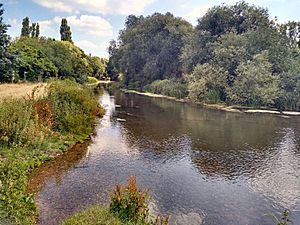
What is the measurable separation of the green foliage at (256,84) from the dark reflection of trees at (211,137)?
5568 mm

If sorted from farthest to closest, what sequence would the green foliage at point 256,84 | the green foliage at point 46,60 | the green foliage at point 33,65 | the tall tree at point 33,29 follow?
the tall tree at point 33,29 → the green foliage at point 46,60 → the green foliage at point 33,65 → the green foliage at point 256,84

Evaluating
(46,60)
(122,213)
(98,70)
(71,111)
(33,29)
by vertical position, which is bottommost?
(122,213)

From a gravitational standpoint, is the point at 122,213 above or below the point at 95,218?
above

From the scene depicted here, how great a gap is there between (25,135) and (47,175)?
8.76 ft

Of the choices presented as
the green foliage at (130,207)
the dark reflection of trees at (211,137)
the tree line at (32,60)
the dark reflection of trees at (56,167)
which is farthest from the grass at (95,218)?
the tree line at (32,60)

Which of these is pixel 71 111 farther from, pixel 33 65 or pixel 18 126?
pixel 33 65

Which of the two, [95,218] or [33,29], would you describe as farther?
[33,29]

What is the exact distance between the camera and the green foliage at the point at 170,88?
4797cm

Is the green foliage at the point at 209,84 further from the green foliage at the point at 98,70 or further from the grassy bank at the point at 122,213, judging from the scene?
the green foliage at the point at 98,70

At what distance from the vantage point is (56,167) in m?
13.5

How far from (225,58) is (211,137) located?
891 inches

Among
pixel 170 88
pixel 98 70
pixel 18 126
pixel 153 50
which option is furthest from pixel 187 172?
pixel 98 70

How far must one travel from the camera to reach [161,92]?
53.6 metres

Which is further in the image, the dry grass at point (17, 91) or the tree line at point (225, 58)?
the tree line at point (225, 58)
